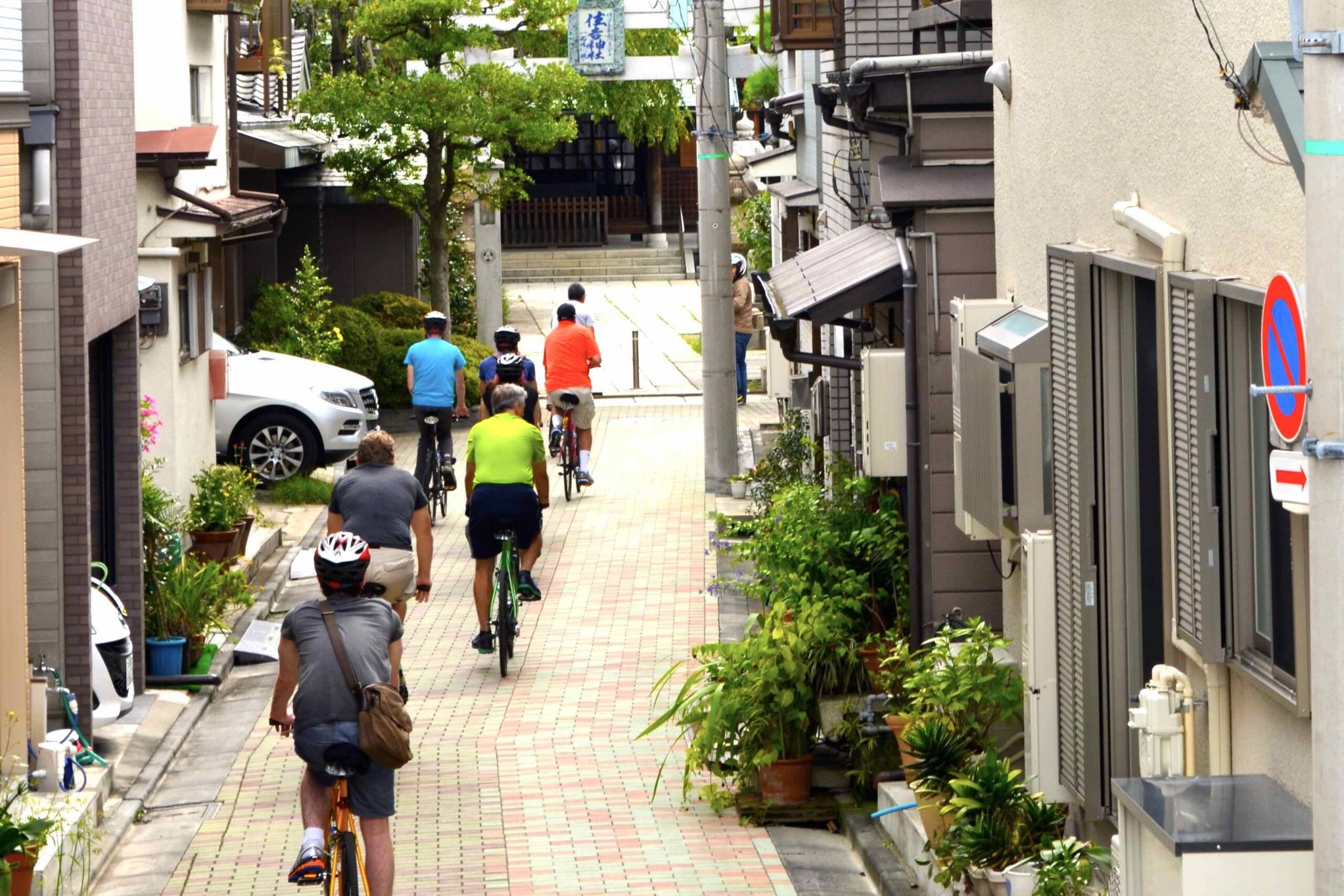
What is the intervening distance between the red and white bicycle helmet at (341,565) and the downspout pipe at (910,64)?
3942 mm

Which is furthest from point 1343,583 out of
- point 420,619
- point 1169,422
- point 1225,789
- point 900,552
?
point 420,619

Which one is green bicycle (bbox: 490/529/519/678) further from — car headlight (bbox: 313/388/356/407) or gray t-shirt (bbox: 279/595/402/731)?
car headlight (bbox: 313/388/356/407)

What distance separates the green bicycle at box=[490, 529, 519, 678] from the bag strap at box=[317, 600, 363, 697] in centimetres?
463

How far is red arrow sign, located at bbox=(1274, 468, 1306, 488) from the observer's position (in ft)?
14.0

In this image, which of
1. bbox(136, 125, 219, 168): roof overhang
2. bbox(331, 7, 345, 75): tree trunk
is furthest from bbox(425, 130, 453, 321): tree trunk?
bbox(136, 125, 219, 168): roof overhang

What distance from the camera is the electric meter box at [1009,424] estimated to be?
24.8ft

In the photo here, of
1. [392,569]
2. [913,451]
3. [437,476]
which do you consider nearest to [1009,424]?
[913,451]

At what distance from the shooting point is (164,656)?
475 inches

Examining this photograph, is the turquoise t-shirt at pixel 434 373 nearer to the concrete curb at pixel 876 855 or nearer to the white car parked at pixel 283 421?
the white car parked at pixel 283 421

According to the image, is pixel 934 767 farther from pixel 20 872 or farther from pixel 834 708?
pixel 20 872

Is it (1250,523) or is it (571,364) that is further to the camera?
(571,364)

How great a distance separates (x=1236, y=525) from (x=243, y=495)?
11.2m

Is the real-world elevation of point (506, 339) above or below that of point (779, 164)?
below

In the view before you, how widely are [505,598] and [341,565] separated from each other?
474 cm
